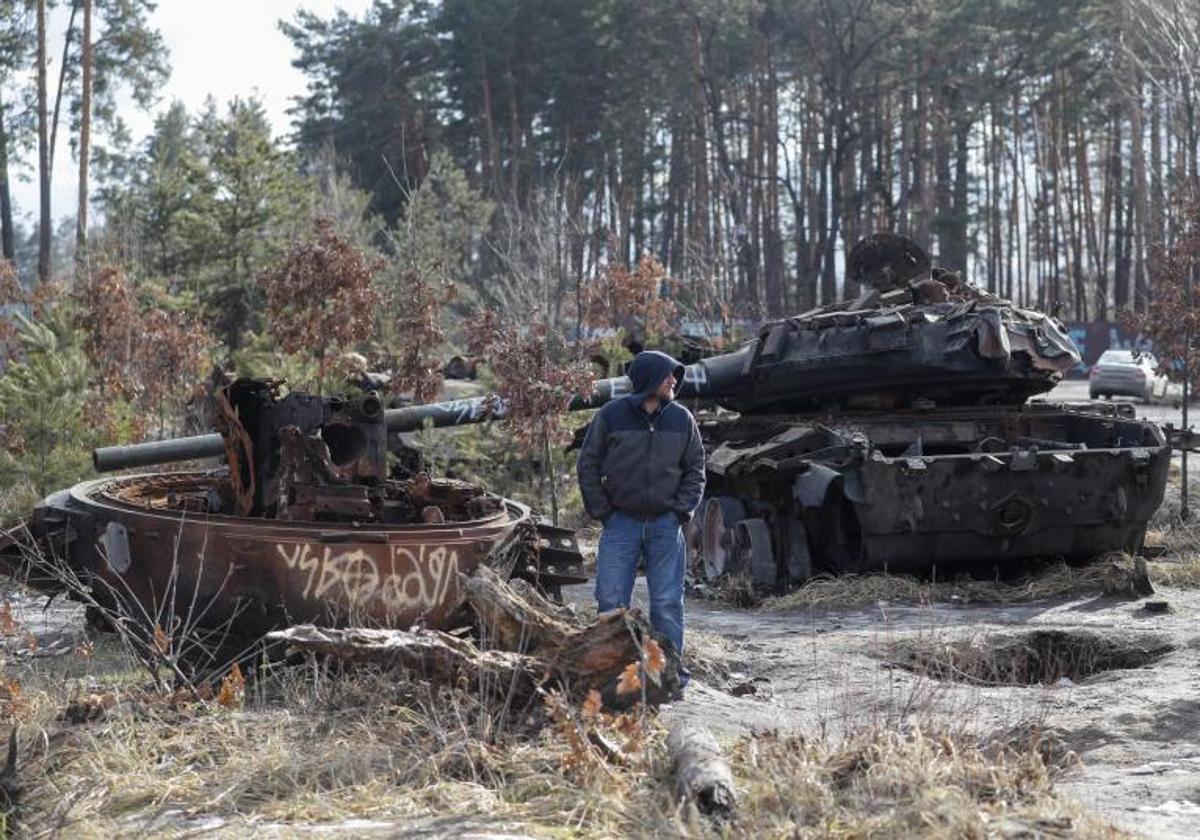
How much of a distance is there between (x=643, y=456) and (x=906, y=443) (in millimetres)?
5391

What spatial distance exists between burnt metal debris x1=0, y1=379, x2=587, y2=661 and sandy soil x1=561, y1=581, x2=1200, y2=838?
1.30 m

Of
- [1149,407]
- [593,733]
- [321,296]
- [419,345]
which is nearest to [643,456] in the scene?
[593,733]

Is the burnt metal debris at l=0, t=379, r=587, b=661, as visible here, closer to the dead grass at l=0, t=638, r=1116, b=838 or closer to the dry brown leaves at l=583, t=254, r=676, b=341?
the dead grass at l=0, t=638, r=1116, b=838

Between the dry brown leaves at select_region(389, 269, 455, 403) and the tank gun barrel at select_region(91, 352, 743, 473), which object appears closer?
the tank gun barrel at select_region(91, 352, 743, 473)

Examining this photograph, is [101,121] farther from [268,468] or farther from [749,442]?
[268,468]

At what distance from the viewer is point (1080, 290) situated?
51594 millimetres

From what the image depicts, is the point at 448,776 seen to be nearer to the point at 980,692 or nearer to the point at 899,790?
the point at 899,790

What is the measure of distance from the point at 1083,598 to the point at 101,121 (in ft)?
98.1

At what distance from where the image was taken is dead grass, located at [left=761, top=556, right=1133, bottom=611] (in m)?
12.0

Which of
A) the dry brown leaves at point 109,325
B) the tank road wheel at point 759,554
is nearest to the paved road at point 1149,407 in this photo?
the tank road wheel at point 759,554

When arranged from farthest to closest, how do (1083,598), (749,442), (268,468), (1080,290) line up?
(1080,290) < (749,442) < (1083,598) < (268,468)

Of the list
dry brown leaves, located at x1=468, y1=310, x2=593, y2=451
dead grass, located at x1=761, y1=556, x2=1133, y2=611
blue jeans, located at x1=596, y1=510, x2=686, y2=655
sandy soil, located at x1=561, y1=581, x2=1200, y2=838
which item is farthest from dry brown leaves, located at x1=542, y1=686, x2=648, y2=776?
dry brown leaves, located at x1=468, y1=310, x2=593, y2=451

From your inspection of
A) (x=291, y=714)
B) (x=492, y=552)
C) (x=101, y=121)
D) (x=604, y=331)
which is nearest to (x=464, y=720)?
(x=291, y=714)

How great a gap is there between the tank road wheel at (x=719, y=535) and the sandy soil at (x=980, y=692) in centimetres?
95
